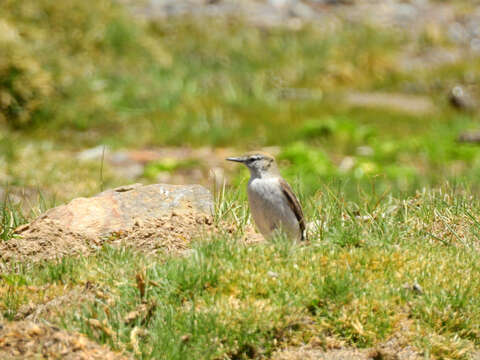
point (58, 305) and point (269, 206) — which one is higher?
point (269, 206)

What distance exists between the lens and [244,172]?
987 centimetres

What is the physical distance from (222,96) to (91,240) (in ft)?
29.0

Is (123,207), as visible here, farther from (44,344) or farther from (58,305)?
(44,344)

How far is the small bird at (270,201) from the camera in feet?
17.4

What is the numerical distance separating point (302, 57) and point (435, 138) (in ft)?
17.0

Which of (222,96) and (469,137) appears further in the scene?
(222,96)

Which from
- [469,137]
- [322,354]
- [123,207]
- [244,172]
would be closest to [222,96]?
[244,172]

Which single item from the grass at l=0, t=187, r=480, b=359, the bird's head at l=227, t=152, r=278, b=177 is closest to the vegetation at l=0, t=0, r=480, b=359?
the grass at l=0, t=187, r=480, b=359

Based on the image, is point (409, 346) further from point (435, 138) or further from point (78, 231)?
point (435, 138)

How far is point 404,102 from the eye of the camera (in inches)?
598

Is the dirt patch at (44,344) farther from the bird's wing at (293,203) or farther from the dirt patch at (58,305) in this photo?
the bird's wing at (293,203)

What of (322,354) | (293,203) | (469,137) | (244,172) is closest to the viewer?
(322,354)

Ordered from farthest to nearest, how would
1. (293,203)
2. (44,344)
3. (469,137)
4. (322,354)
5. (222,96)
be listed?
(222,96)
(469,137)
(293,203)
(322,354)
(44,344)

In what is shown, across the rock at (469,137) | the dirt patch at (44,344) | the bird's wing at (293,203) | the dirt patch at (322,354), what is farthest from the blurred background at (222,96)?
the dirt patch at (44,344)
